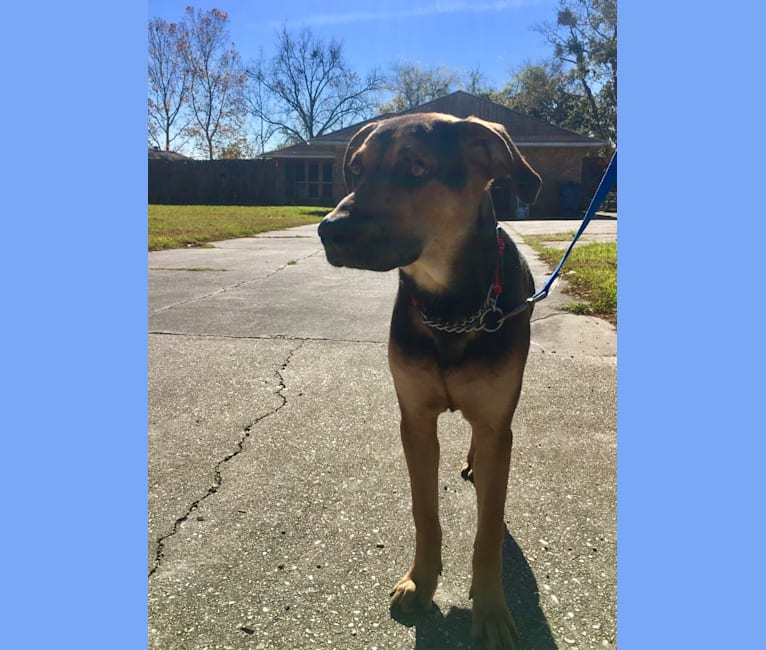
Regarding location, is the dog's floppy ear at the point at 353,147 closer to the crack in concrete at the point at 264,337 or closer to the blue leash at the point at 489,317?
the blue leash at the point at 489,317

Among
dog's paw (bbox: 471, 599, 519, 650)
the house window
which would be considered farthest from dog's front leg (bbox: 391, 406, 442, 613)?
the house window

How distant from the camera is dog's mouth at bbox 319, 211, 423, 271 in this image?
1996 millimetres

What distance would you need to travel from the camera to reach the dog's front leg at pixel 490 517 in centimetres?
225

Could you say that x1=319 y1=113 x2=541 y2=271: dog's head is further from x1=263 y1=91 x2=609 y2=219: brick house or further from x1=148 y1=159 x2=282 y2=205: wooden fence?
x1=148 y1=159 x2=282 y2=205: wooden fence

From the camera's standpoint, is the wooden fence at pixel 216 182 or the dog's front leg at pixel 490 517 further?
the wooden fence at pixel 216 182

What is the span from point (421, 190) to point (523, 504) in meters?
1.77

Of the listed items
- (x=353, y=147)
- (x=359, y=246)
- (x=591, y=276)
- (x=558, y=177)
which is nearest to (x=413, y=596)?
(x=359, y=246)

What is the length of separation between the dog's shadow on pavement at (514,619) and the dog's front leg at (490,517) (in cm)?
9

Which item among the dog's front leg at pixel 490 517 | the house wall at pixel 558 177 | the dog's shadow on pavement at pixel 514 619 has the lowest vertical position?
the dog's shadow on pavement at pixel 514 619

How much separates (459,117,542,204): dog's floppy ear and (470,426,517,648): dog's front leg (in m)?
0.97

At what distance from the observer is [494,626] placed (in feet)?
7.14

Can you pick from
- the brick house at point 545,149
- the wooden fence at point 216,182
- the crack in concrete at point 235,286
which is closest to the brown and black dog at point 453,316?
the crack in concrete at point 235,286

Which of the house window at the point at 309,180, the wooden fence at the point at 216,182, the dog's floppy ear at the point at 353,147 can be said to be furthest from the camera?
the wooden fence at the point at 216,182

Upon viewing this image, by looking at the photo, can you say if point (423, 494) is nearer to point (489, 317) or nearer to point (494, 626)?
point (494, 626)
